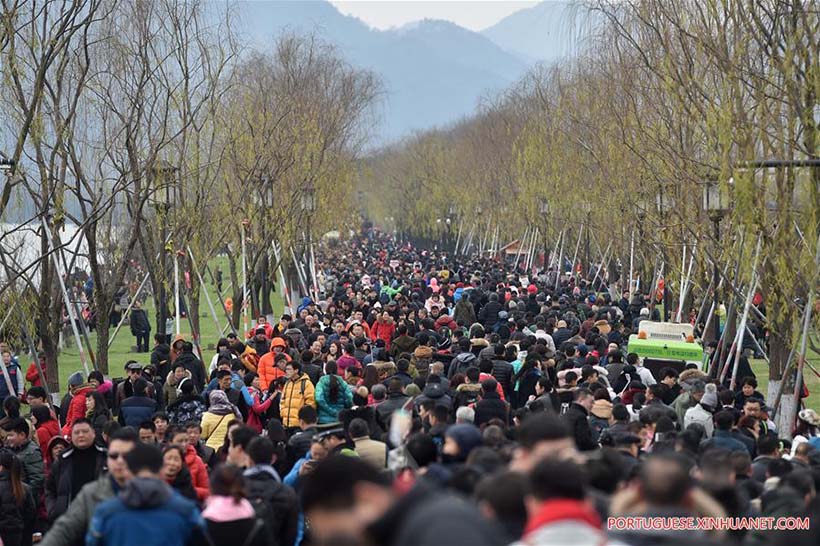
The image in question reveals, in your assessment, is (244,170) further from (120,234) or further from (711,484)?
(711,484)

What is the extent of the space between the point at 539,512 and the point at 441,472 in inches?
89.3

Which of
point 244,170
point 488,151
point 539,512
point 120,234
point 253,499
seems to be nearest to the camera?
point 539,512

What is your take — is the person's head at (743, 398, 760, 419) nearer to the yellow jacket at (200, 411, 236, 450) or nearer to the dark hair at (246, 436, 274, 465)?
the yellow jacket at (200, 411, 236, 450)

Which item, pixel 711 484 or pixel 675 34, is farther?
pixel 675 34

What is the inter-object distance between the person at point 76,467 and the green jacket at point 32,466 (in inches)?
37.0

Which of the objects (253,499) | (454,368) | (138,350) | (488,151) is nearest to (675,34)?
(454,368)

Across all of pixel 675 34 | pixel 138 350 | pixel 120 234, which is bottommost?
pixel 138 350

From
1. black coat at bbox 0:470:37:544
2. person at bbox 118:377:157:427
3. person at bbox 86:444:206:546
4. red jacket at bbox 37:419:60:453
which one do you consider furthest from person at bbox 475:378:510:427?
person at bbox 86:444:206:546

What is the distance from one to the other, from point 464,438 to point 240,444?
67.1 inches

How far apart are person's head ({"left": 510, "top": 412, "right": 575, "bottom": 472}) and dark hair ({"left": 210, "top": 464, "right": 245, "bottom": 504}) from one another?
1799 mm

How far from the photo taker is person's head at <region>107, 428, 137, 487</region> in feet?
23.5

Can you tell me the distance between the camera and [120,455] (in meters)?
Result: 7.23

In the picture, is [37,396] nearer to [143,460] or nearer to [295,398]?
[295,398]

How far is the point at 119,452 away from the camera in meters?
7.45
